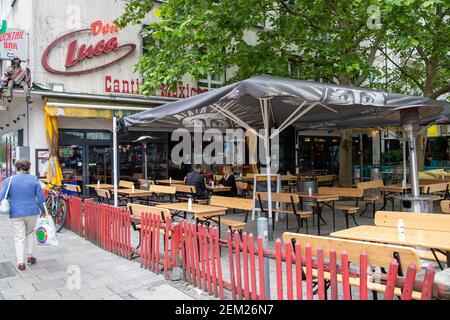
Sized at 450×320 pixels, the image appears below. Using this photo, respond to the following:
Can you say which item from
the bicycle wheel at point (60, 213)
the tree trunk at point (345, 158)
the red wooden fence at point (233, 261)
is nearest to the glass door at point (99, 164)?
the bicycle wheel at point (60, 213)

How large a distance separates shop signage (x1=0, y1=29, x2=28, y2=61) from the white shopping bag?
302 inches

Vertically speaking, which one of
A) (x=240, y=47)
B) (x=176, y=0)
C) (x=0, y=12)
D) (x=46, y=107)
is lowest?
(x=46, y=107)

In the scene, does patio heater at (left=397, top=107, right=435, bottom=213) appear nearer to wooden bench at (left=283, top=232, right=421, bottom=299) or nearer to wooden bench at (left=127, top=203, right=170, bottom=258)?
wooden bench at (left=283, top=232, right=421, bottom=299)

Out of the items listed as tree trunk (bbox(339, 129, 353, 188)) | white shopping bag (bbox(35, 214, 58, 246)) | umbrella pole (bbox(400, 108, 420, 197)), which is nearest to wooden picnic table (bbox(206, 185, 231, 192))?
tree trunk (bbox(339, 129, 353, 188))

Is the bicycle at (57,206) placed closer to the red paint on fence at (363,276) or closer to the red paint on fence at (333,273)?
the red paint on fence at (333,273)

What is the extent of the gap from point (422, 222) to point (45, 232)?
515 centimetres

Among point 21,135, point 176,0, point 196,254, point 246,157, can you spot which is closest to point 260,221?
point 196,254

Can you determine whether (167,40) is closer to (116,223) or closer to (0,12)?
(116,223)

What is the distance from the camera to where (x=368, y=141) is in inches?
902

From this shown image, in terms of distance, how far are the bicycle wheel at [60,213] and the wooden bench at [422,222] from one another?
684 centimetres

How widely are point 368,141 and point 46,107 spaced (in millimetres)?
17562

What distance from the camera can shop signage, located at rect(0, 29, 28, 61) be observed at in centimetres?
1166

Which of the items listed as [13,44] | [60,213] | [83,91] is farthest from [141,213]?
[13,44]

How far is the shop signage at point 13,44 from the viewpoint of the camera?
38.2ft
